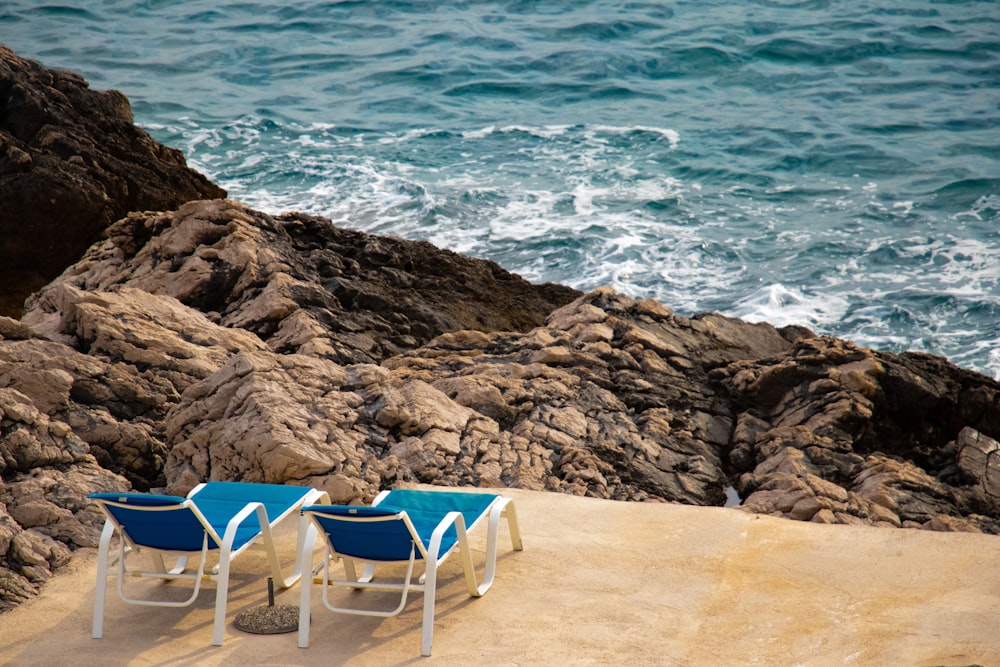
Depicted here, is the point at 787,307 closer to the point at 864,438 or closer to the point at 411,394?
the point at 864,438

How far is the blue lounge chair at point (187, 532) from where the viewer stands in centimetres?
543

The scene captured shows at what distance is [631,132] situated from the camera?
24750 mm

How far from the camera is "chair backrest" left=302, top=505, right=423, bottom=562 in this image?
5.32 m

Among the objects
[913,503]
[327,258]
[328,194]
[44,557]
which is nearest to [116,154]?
[327,258]

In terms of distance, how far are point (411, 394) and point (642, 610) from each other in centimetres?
295

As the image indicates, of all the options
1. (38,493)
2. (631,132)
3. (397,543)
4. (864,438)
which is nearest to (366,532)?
(397,543)

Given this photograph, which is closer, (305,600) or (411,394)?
(305,600)

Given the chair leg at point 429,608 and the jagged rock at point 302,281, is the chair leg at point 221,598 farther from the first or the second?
the jagged rock at point 302,281

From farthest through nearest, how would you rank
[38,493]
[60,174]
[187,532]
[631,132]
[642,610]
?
[631,132] → [60,174] → [38,493] → [642,610] → [187,532]

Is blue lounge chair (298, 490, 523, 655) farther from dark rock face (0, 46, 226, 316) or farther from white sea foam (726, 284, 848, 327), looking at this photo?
white sea foam (726, 284, 848, 327)

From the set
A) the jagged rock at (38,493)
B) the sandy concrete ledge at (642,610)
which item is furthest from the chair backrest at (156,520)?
the jagged rock at (38,493)

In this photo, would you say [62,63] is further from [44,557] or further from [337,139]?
[44,557]

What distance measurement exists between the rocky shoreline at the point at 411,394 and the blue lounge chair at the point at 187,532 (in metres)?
0.75

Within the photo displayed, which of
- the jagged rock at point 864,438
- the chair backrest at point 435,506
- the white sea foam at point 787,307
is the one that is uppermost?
the chair backrest at point 435,506
